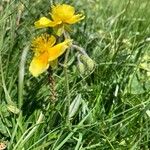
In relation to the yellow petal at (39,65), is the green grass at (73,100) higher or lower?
lower

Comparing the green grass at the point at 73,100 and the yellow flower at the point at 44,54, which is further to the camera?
the green grass at the point at 73,100

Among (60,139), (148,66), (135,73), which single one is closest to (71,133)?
(60,139)

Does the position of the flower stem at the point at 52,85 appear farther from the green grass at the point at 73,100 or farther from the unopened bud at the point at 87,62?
the unopened bud at the point at 87,62

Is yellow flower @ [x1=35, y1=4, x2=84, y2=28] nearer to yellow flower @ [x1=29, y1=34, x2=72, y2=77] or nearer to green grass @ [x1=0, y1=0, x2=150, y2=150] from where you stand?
yellow flower @ [x1=29, y1=34, x2=72, y2=77]

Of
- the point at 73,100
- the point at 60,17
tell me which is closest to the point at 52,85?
the point at 73,100

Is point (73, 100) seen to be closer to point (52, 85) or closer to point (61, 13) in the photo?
point (52, 85)

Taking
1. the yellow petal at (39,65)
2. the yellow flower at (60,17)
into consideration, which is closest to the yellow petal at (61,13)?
the yellow flower at (60,17)

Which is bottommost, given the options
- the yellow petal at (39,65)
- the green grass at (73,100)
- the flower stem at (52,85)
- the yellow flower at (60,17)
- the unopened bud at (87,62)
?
the green grass at (73,100)
